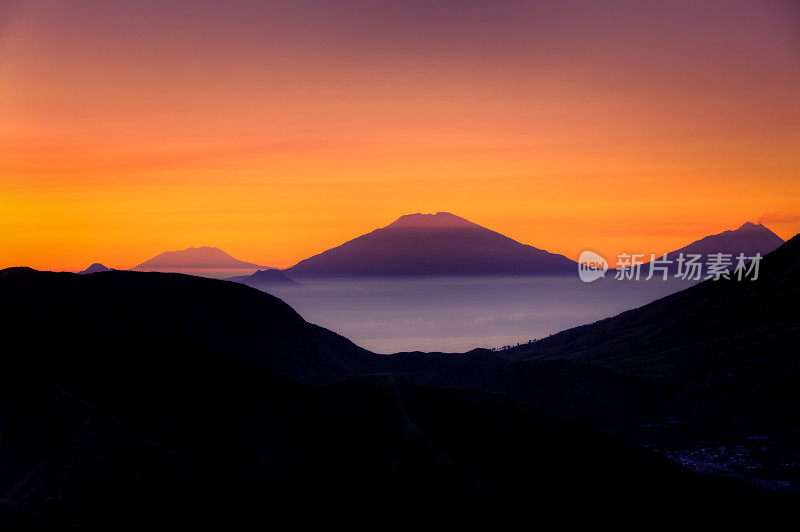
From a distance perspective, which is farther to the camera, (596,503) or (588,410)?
(588,410)

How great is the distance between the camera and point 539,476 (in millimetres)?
72625

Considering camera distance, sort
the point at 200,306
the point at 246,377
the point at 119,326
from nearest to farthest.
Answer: the point at 246,377 < the point at 119,326 < the point at 200,306

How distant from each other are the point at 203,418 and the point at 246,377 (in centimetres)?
821

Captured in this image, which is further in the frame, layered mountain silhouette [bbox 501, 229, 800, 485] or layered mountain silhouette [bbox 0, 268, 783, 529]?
layered mountain silhouette [bbox 501, 229, 800, 485]

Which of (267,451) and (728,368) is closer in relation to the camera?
(267,451)

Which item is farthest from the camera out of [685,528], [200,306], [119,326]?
[200,306]

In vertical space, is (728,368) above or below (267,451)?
above

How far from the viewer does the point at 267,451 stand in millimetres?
71062

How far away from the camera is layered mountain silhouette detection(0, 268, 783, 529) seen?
2474 inches

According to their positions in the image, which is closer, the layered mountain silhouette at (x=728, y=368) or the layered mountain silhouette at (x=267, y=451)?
the layered mountain silhouette at (x=267, y=451)

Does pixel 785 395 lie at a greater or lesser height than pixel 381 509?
greater

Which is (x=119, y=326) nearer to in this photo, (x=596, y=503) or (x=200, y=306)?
(x=200, y=306)

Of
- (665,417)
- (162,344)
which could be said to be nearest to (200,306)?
(162,344)

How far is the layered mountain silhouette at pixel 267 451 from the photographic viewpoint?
62.8m
